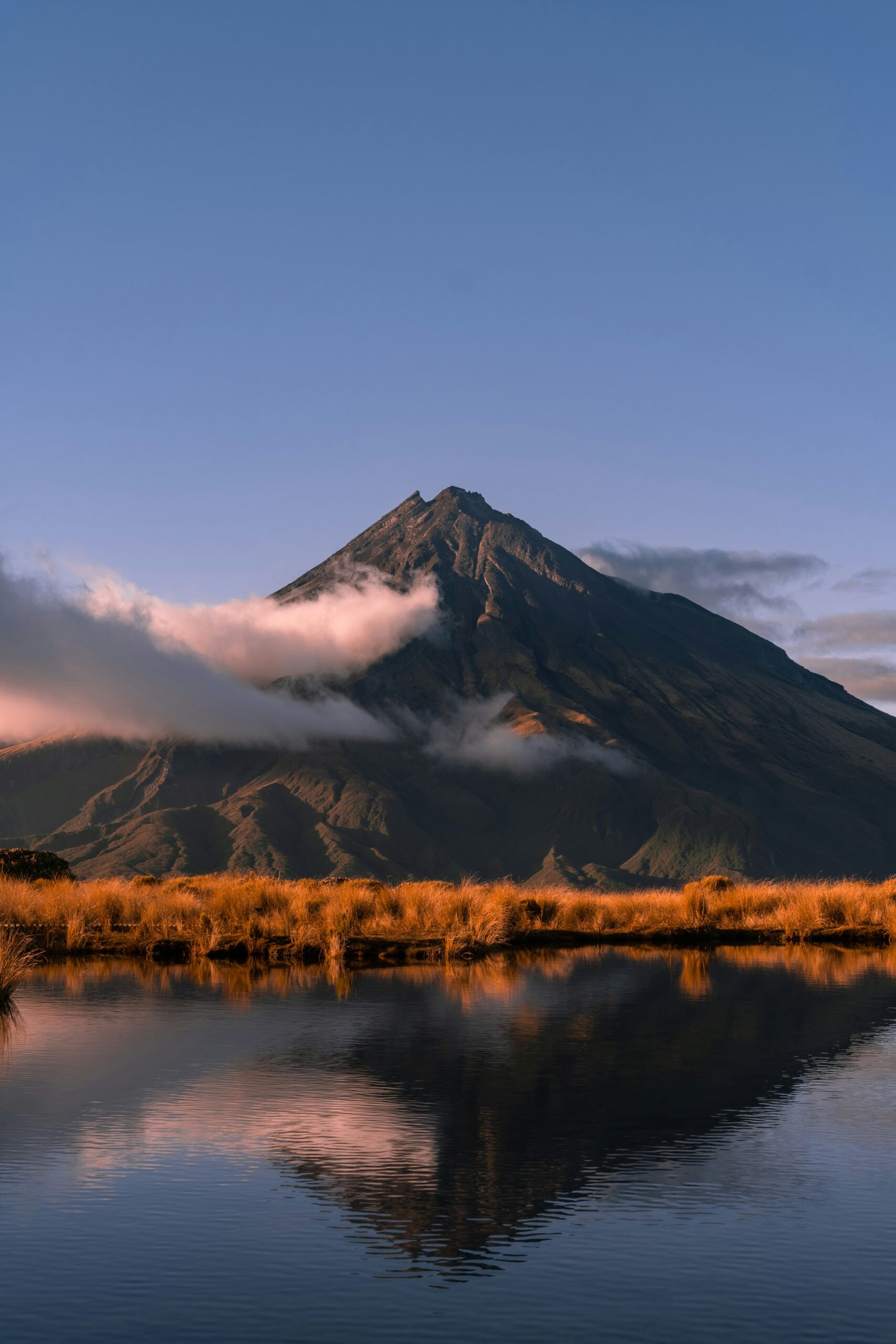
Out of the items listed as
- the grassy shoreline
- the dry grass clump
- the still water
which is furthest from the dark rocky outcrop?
the still water

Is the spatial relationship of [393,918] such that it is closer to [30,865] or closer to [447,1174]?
[30,865]

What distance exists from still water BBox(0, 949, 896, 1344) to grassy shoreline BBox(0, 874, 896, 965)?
870 centimetres

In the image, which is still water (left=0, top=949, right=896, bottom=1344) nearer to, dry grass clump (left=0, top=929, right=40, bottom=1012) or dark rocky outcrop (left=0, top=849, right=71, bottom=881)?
dry grass clump (left=0, top=929, right=40, bottom=1012)

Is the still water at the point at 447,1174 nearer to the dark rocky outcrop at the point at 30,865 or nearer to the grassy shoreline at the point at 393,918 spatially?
the grassy shoreline at the point at 393,918

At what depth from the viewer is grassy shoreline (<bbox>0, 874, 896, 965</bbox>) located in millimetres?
25891

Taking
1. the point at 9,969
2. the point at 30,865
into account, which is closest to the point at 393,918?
the point at 9,969

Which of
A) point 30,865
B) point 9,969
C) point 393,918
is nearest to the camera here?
point 9,969

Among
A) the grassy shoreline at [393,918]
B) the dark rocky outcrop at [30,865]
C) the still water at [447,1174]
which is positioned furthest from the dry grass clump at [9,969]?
the dark rocky outcrop at [30,865]

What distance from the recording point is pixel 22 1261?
7543 mm

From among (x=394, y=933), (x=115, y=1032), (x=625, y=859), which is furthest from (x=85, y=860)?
(x=115, y=1032)

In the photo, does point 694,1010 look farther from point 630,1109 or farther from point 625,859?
point 625,859

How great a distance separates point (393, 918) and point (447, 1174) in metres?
19.7

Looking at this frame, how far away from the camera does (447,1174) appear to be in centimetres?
936

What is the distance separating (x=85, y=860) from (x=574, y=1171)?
15104 centimetres
